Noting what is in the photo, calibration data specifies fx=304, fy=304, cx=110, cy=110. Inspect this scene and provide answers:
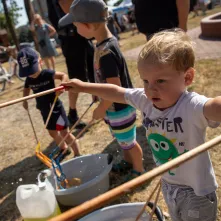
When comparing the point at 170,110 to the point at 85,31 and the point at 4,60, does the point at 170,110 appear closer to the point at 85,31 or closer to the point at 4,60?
the point at 85,31

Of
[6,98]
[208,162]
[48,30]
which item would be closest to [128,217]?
[208,162]

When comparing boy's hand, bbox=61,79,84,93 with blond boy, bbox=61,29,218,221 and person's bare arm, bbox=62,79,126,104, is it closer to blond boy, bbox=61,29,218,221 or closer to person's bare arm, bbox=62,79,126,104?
person's bare arm, bbox=62,79,126,104

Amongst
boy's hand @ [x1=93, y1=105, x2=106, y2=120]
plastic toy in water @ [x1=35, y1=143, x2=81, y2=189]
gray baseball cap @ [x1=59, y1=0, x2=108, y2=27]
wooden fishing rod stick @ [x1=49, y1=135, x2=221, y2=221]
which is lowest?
plastic toy in water @ [x1=35, y1=143, x2=81, y2=189]

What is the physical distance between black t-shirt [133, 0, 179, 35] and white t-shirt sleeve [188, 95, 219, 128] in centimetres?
152

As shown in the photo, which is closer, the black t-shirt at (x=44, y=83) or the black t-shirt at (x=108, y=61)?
the black t-shirt at (x=108, y=61)

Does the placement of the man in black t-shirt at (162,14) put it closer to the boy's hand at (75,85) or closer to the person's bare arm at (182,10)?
the person's bare arm at (182,10)

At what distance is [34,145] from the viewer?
359 centimetres

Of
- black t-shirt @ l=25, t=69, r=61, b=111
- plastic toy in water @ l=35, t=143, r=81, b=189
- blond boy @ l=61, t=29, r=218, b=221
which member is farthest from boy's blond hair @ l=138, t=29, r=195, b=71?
black t-shirt @ l=25, t=69, r=61, b=111

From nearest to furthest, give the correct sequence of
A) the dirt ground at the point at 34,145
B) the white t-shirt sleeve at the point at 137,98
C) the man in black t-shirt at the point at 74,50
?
the white t-shirt sleeve at the point at 137,98, the dirt ground at the point at 34,145, the man in black t-shirt at the point at 74,50

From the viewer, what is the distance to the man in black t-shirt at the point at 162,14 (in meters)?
2.54

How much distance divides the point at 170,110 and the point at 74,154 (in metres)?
Answer: 1.90

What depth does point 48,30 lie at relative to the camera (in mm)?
7281

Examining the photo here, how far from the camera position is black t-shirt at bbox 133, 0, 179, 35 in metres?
2.57

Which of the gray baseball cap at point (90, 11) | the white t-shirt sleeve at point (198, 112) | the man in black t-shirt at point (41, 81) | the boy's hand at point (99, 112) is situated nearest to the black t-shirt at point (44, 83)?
the man in black t-shirt at point (41, 81)
